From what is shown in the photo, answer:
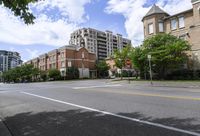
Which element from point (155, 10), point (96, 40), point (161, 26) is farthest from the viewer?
point (96, 40)

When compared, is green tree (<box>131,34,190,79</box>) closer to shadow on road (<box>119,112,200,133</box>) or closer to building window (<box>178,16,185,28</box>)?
building window (<box>178,16,185,28</box>)

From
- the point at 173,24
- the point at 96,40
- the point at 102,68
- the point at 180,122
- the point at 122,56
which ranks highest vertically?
the point at 96,40

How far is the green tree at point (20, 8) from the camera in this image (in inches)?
271

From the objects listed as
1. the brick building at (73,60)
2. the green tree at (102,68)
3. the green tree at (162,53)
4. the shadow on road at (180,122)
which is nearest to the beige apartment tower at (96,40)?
the brick building at (73,60)

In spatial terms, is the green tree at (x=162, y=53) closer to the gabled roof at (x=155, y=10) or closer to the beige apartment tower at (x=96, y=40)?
the gabled roof at (x=155, y=10)

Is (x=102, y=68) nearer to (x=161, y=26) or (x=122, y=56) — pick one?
(x=122, y=56)

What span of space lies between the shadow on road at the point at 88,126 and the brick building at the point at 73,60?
68100 millimetres

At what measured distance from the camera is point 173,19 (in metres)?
39.5

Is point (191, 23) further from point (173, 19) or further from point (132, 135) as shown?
point (132, 135)

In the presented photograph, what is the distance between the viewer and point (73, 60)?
3066 inches

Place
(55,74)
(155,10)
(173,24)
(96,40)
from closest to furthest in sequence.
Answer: (173,24)
(155,10)
(55,74)
(96,40)

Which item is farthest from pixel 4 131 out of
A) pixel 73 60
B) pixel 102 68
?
pixel 102 68

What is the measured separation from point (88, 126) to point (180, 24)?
117 ft

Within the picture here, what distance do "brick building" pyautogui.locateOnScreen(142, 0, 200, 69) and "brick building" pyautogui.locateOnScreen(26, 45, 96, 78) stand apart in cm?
3902
